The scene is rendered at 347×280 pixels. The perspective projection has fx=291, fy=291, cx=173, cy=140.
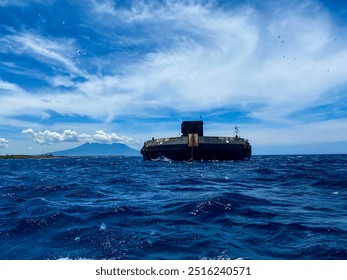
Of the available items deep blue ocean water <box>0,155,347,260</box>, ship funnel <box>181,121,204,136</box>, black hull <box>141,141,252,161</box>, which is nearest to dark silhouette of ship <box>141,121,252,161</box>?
black hull <box>141,141,252,161</box>

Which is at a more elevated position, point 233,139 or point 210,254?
point 233,139

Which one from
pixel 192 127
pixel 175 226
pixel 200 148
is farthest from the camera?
pixel 192 127

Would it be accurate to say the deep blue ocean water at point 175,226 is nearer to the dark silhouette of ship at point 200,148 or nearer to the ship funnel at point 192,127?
the dark silhouette of ship at point 200,148

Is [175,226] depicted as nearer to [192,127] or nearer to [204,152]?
[204,152]

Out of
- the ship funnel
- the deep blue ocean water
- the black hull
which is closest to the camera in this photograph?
the deep blue ocean water

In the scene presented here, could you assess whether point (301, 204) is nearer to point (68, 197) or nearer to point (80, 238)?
point (80, 238)

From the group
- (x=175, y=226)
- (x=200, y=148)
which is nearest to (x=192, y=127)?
(x=200, y=148)

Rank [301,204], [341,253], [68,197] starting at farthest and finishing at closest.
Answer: [68,197], [301,204], [341,253]

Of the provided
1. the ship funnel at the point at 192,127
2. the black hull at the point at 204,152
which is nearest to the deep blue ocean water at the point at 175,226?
the black hull at the point at 204,152

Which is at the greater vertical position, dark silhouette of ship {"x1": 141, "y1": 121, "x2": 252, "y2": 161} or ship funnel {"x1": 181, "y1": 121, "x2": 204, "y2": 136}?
ship funnel {"x1": 181, "y1": 121, "x2": 204, "y2": 136}

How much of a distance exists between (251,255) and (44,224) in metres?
6.44

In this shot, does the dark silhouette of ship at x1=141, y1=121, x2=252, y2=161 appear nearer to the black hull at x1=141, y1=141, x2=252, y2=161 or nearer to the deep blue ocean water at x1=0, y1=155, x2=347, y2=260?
the black hull at x1=141, y1=141, x2=252, y2=161
